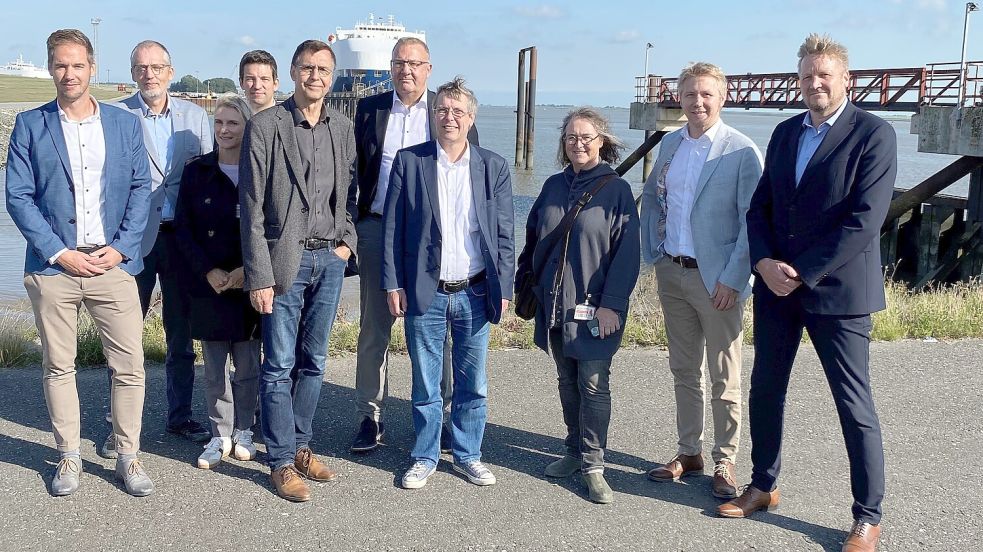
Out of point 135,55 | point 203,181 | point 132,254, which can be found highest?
point 135,55

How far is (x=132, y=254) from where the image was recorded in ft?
13.2

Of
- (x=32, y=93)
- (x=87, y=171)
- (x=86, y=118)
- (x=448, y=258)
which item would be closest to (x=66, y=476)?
(x=87, y=171)

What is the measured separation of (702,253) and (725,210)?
23 cm

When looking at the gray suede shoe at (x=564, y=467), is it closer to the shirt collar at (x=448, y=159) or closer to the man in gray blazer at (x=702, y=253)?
the man in gray blazer at (x=702, y=253)

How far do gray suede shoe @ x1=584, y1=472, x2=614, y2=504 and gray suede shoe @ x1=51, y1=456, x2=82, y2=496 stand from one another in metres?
2.35

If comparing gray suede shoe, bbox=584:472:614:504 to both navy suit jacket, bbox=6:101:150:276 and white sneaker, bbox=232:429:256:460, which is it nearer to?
white sneaker, bbox=232:429:256:460

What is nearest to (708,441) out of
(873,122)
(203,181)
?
(873,122)

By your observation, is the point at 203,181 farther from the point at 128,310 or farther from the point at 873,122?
the point at 873,122

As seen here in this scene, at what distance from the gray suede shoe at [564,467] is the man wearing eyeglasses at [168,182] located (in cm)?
184

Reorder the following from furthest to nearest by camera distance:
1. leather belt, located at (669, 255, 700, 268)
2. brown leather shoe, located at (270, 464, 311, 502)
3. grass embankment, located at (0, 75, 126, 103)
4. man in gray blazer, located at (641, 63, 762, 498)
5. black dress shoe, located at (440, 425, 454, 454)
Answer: grass embankment, located at (0, 75, 126, 103)
black dress shoe, located at (440, 425, 454, 454)
leather belt, located at (669, 255, 700, 268)
man in gray blazer, located at (641, 63, 762, 498)
brown leather shoe, located at (270, 464, 311, 502)

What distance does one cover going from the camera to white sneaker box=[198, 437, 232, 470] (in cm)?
419

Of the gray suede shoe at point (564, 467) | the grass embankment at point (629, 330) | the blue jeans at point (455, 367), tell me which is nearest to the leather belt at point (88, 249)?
the blue jeans at point (455, 367)

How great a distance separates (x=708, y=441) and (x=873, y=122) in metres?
2.02

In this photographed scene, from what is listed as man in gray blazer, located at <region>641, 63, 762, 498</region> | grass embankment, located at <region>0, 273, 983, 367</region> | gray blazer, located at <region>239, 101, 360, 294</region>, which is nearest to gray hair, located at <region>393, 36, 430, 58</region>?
gray blazer, located at <region>239, 101, 360, 294</region>
